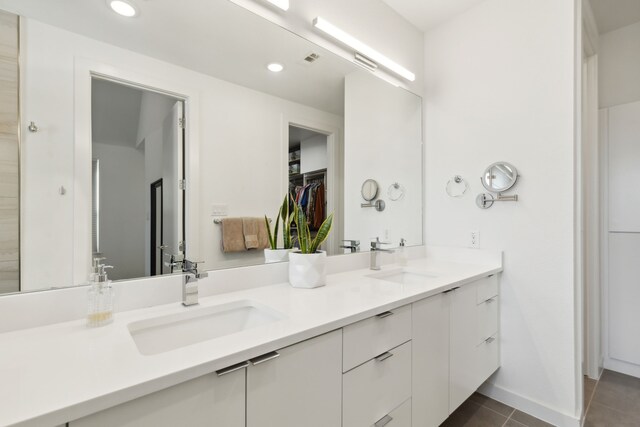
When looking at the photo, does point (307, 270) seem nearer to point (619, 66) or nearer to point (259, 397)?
point (259, 397)

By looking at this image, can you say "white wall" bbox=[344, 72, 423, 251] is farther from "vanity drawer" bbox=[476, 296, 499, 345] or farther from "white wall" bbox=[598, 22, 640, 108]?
"white wall" bbox=[598, 22, 640, 108]

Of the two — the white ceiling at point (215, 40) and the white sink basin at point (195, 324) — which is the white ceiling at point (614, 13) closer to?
the white ceiling at point (215, 40)

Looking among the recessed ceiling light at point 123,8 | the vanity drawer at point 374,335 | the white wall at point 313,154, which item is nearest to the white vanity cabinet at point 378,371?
the vanity drawer at point 374,335

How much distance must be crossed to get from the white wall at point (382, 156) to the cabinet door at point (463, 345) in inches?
23.6

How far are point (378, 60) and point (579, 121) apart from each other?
1.16 meters

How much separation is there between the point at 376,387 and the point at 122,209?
1078 millimetres

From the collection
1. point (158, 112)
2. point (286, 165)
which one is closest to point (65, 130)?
point (158, 112)

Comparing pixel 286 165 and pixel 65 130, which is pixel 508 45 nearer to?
pixel 286 165

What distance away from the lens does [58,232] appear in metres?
0.93

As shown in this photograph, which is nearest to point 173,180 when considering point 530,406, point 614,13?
point 530,406

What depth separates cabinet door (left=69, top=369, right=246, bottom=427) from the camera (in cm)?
57

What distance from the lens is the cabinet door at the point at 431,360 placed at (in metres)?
1.25

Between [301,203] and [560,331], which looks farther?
[560,331]

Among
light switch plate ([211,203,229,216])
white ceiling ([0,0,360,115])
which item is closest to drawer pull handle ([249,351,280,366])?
light switch plate ([211,203,229,216])
